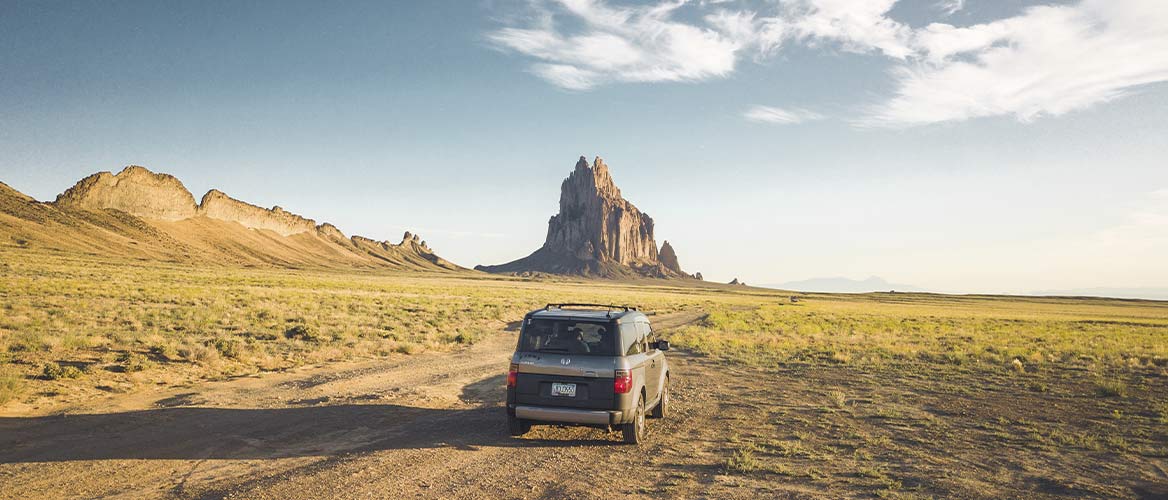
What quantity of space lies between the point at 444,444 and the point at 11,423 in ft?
22.7

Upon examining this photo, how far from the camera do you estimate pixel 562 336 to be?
9000 mm

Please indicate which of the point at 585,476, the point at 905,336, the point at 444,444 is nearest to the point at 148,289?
the point at 444,444

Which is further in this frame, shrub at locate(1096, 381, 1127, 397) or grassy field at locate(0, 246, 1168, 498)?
shrub at locate(1096, 381, 1127, 397)

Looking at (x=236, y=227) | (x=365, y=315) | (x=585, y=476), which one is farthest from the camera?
(x=236, y=227)

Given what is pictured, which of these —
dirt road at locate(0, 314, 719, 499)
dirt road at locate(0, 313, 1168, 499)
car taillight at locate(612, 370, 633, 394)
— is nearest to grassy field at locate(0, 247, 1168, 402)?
dirt road at locate(0, 313, 1168, 499)

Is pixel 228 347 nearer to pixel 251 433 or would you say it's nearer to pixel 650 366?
pixel 251 433

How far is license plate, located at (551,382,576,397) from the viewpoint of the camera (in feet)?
28.1

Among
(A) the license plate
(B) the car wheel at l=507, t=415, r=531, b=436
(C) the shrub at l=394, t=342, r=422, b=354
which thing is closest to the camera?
(A) the license plate

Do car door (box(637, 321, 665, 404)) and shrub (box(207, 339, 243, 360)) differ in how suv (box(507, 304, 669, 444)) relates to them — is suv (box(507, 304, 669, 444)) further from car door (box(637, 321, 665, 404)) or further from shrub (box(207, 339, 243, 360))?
shrub (box(207, 339, 243, 360))

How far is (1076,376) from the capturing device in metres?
18.8

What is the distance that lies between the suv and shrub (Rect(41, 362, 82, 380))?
1047 centimetres

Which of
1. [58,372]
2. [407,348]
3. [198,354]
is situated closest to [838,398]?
[407,348]

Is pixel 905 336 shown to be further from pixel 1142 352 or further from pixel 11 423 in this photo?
pixel 11 423

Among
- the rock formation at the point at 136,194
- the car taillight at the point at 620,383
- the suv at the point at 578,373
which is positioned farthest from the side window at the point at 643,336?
the rock formation at the point at 136,194
